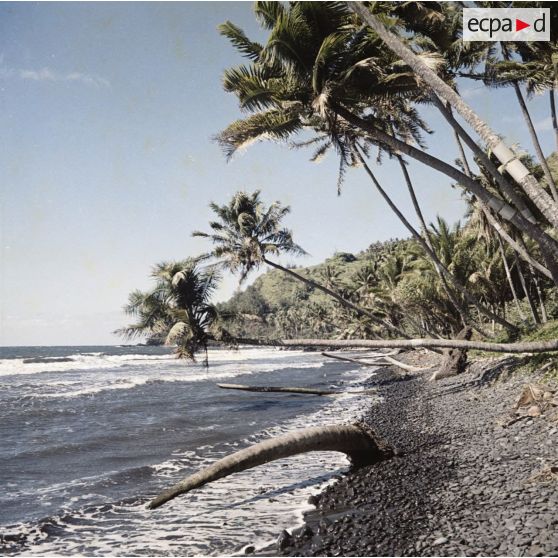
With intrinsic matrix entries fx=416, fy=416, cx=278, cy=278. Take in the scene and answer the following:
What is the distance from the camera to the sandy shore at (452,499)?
5254 millimetres

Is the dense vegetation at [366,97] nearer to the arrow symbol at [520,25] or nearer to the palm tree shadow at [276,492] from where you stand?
the arrow symbol at [520,25]

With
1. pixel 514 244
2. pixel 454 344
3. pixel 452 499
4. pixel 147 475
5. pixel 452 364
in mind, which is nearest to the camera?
pixel 454 344

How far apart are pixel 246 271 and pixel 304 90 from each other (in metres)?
10.8

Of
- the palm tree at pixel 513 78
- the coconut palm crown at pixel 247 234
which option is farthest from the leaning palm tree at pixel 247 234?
the palm tree at pixel 513 78

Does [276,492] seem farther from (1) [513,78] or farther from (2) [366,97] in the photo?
(1) [513,78]

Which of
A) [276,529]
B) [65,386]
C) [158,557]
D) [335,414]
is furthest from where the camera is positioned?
[65,386]

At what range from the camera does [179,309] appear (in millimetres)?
12203

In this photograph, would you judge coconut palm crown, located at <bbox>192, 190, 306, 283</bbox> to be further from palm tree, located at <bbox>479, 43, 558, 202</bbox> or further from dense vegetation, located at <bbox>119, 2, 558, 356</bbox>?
→ palm tree, located at <bbox>479, 43, 558, 202</bbox>

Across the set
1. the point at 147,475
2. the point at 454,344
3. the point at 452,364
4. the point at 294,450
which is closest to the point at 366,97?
the point at 454,344

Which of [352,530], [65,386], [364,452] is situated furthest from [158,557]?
[65,386]

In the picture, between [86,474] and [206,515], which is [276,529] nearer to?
[206,515]

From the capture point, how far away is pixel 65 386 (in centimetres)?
3262

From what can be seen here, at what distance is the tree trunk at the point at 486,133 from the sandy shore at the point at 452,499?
12.9 feet

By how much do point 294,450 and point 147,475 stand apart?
461 centimetres
